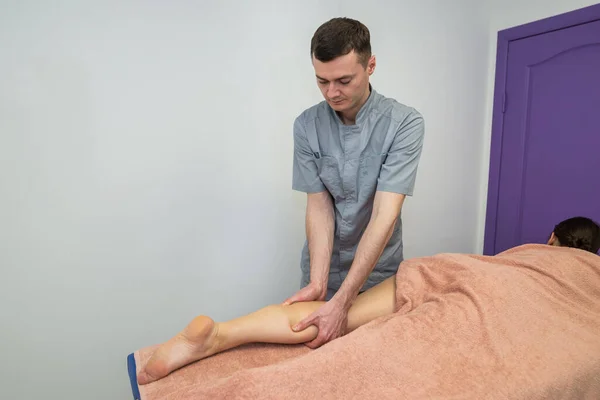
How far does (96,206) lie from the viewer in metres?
1.60

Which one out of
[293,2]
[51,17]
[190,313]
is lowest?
[190,313]

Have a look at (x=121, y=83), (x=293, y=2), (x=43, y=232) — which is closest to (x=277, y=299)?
(x=43, y=232)

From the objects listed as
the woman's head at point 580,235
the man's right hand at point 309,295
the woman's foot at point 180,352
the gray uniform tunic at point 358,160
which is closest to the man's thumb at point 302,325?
the man's right hand at point 309,295

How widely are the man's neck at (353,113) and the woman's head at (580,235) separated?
1.04 metres

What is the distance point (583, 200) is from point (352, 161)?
148 cm

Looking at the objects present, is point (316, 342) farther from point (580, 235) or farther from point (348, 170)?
point (580, 235)

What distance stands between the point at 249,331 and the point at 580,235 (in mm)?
1405

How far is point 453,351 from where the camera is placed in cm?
105

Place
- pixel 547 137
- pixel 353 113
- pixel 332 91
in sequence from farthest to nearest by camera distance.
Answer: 1. pixel 547 137
2. pixel 353 113
3. pixel 332 91

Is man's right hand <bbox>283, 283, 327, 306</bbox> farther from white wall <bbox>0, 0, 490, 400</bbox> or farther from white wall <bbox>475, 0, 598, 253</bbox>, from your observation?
white wall <bbox>475, 0, 598, 253</bbox>

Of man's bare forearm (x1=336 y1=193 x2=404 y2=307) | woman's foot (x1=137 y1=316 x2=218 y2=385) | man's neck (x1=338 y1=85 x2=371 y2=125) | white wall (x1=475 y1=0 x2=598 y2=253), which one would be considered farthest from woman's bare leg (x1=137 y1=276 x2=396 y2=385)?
white wall (x1=475 y1=0 x2=598 y2=253)

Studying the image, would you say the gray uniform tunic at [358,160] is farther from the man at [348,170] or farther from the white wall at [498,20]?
the white wall at [498,20]

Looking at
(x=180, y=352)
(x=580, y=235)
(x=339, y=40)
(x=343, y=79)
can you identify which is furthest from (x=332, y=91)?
(x=580, y=235)

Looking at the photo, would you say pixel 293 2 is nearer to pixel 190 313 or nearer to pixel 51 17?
pixel 51 17
